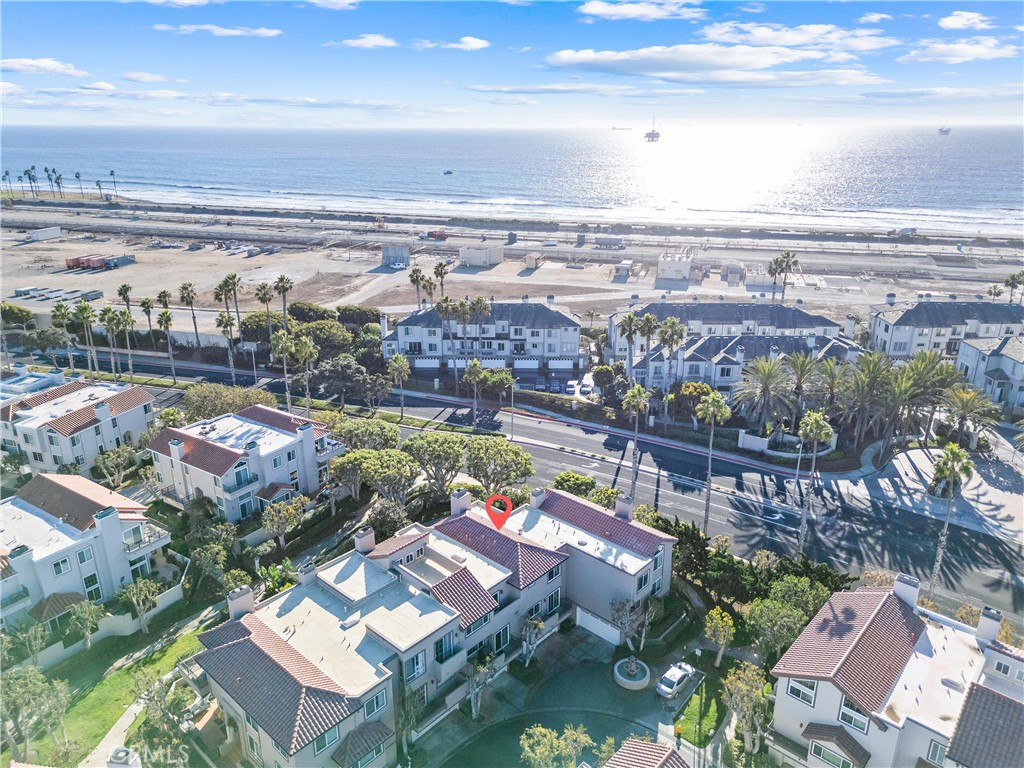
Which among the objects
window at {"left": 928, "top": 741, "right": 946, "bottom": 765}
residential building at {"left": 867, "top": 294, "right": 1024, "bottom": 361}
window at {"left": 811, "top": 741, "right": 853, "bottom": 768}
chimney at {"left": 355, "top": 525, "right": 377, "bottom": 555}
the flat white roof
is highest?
residential building at {"left": 867, "top": 294, "right": 1024, "bottom": 361}

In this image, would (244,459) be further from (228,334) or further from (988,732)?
(988,732)

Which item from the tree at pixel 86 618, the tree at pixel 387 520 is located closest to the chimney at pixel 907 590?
the tree at pixel 387 520

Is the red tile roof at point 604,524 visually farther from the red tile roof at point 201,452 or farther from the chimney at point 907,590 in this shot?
the red tile roof at point 201,452

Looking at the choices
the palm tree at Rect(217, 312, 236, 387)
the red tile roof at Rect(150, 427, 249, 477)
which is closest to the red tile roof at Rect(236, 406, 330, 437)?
the red tile roof at Rect(150, 427, 249, 477)

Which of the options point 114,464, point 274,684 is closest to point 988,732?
point 274,684

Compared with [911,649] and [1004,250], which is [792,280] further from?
[911,649]

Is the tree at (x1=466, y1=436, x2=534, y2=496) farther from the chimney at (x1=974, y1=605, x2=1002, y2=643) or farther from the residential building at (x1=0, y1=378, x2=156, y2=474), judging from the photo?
the residential building at (x1=0, y1=378, x2=156, y2=474)
